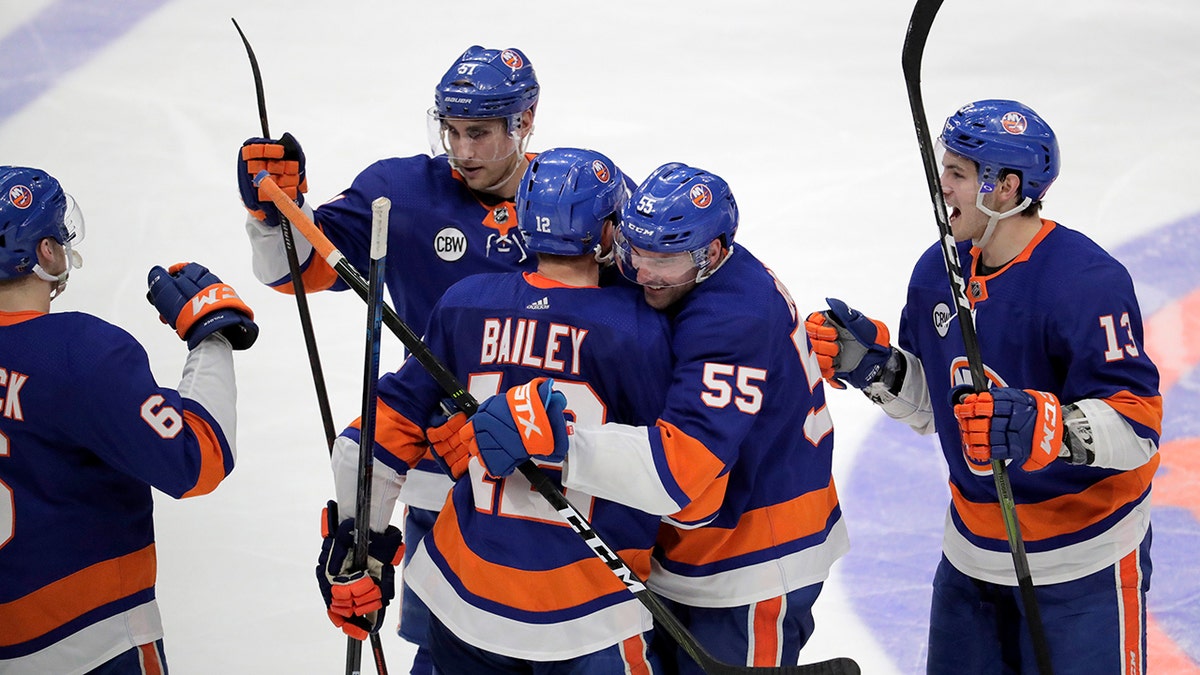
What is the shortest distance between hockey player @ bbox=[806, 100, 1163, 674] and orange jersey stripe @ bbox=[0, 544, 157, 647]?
4.93 feet

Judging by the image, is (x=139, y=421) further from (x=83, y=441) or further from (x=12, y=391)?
(x=12, y=391)

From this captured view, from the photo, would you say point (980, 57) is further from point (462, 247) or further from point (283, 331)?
point (462, 247)

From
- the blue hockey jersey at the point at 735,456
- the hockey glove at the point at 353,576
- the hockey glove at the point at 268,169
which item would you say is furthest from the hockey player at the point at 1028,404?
the hockey glove at the point at 268,169

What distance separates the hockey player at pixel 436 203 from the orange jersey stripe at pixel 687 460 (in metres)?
0.90

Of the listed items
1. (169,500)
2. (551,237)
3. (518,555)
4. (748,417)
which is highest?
(551,237)

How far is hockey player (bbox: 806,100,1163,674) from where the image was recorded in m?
2.46

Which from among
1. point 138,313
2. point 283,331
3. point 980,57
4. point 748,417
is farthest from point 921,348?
point 980,57

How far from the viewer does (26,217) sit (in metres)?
2.34

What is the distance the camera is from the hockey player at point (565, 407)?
2273mm

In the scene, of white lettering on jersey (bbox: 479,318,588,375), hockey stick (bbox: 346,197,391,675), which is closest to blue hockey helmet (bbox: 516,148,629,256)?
white lettering on jersey (bbox: 479,318,588,375)

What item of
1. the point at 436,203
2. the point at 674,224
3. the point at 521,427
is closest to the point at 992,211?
the point at 674,224

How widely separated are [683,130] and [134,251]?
2593mm

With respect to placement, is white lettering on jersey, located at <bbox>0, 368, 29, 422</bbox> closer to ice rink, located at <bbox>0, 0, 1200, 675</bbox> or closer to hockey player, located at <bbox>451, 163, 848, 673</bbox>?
hockey player, located at <bbox>451, 163, 848, 673</bbox>

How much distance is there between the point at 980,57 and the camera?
22.9 ft
